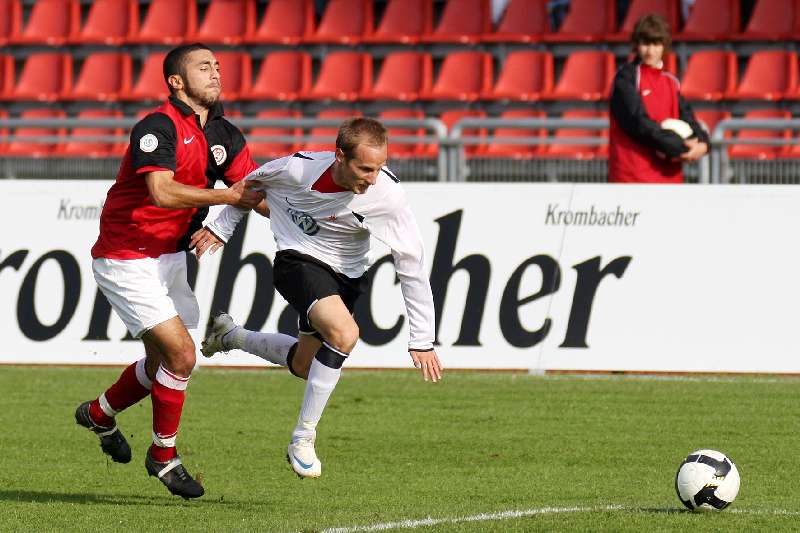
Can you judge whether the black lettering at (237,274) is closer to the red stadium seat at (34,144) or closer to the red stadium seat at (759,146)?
the red stadium seat at (759,146)

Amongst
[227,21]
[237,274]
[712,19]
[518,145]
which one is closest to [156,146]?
[237,274]

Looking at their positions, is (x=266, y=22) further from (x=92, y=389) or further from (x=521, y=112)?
(x=92, y=389)

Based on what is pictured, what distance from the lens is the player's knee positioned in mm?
6734

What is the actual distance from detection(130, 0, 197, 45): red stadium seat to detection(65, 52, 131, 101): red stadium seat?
365 mm

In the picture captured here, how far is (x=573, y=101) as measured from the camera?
17.8m

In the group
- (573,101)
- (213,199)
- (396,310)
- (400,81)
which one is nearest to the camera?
(213,199)

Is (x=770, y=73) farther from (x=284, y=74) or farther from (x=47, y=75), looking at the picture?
(x=47, y=75)

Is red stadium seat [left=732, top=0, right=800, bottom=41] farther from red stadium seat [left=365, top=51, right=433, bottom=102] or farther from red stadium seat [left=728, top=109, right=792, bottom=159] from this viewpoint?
red stadium seat [left=365, top=51, right=433, bottom=102]

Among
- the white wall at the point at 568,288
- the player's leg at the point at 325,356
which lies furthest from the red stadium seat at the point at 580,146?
the player's leg at the point at 325,356

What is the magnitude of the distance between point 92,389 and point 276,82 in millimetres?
9682

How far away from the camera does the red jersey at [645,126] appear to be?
448 inches

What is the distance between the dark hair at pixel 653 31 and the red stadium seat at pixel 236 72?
9.26 meters

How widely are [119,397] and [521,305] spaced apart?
4456mm

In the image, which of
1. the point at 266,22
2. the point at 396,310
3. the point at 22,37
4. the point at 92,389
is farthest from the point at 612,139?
the point at 22,37
